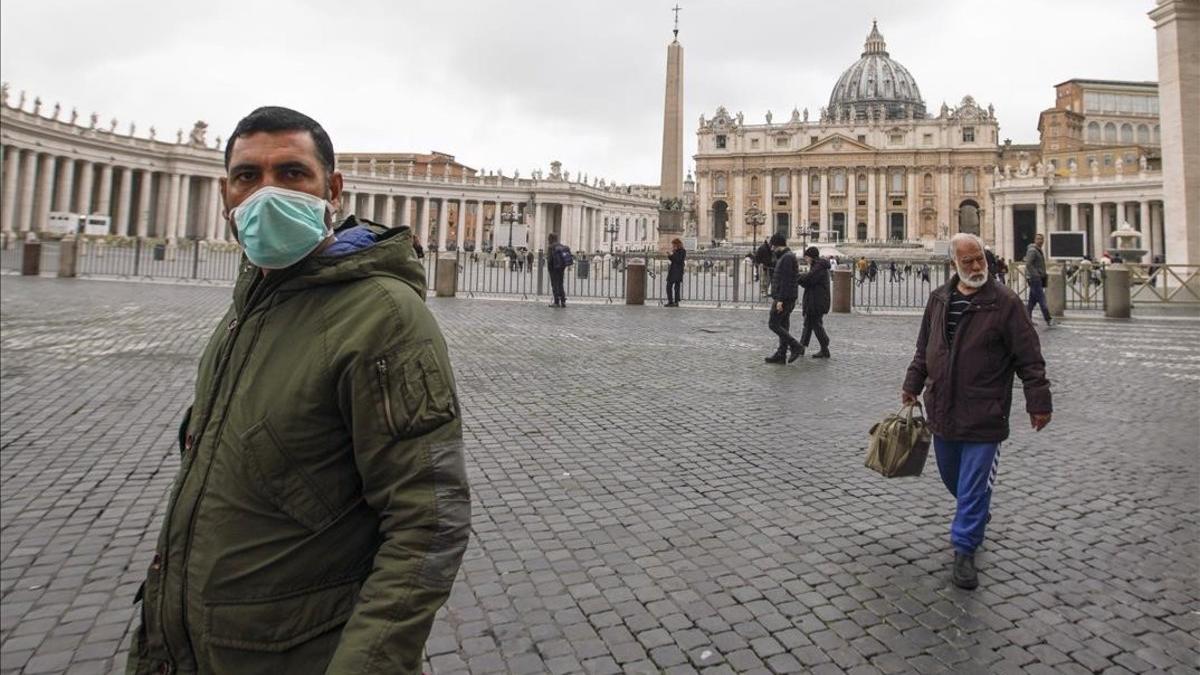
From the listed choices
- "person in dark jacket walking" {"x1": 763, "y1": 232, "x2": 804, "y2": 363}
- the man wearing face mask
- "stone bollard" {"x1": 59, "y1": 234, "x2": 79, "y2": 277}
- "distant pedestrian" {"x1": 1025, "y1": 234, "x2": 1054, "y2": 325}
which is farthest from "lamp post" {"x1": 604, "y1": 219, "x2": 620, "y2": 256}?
the man wearing face mask

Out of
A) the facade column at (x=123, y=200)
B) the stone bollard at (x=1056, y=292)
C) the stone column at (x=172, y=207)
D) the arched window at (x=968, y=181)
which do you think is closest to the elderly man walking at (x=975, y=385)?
the stone bollard at (x=1056, y=292)

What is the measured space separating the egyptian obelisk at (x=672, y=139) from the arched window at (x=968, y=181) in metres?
65.5

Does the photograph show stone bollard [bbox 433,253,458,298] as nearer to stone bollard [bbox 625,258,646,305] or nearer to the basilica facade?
stone bollard [bbox 625,258,646,305]

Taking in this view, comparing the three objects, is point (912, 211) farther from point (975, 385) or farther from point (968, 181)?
point (975, 385)

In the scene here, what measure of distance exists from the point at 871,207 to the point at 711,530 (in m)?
89.2

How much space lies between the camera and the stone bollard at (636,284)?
20.1 metres

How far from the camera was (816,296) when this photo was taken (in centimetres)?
1056

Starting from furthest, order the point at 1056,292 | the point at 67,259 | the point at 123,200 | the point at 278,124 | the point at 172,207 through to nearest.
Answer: the point at 172,207, the point at 123,200, the point at 67,259, the point at 1056,292, the point at 278,124

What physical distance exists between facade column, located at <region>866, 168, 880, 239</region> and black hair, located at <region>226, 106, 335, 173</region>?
90.1m

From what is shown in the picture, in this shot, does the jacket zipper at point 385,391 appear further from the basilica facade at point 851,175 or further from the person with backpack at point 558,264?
the basilica facade at point 851,175

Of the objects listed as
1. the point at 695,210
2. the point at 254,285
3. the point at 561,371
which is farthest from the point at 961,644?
the point at 695,210

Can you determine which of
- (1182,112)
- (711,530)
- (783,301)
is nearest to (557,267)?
(783,301)

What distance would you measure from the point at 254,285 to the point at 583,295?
2089cm

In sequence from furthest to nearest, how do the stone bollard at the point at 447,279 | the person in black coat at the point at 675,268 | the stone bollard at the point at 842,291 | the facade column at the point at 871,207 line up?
the facade column at the point at 871,207
the stone bollard at the point at 447,279
the person in black coat at the point at 675,268
the stone bollard at the point at 842,291
